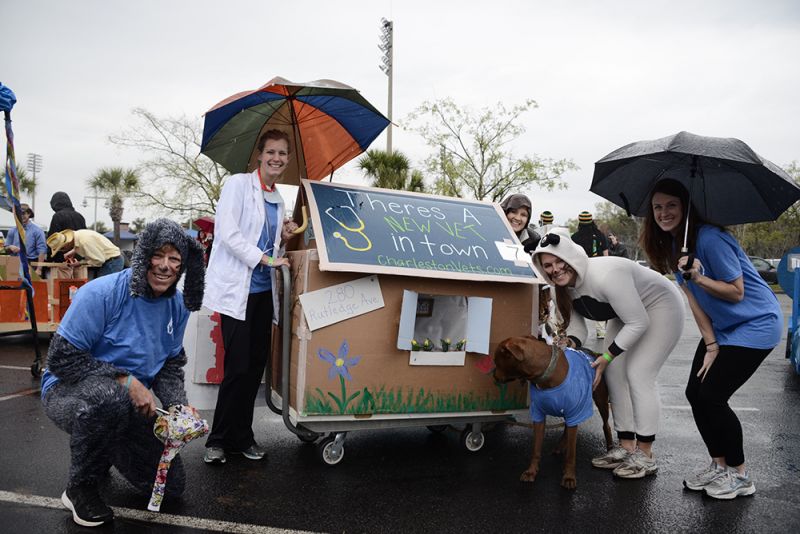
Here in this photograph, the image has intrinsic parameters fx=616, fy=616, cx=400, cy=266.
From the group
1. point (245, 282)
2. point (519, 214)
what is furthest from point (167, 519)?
point (519, 214)

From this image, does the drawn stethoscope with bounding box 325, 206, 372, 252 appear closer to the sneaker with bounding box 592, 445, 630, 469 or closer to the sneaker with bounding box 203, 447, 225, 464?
the sneaker with bounding box 203, 447, 225, 464

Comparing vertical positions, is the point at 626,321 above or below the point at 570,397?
above

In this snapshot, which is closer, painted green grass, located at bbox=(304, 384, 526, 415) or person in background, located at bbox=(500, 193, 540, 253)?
painted green grass, located at bbox=(304, 384, 526, 415)

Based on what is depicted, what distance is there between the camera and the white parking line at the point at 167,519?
→ 3.01m

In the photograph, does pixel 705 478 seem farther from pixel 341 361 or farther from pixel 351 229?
pixel 351 229

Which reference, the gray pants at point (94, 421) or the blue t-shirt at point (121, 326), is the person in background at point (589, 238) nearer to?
the blue t-shirt at point (121, 326)

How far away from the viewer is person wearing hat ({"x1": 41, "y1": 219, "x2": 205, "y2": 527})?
117 inches

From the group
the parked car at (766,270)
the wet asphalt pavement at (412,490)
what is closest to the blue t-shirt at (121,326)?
the wet asphalt pavement at (412,490)

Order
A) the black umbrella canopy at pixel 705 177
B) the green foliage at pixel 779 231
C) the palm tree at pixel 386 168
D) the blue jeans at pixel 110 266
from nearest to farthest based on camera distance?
the black umbrella canopy at pixel 705 177 < the blue jeans at pixel 110 266 < the palm tree at pixel 386 168 < the green foliage at pixel 779 231

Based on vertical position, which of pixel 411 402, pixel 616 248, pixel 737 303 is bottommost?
pixel 411 402

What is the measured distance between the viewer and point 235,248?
378cm

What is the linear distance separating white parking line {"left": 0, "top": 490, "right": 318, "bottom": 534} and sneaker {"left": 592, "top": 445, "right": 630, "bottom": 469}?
2.12 m

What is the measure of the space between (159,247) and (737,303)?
3194mm

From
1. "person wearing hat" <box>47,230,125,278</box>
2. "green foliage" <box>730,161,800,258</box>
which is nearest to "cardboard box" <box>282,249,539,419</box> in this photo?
"person wearing hat" <box>47,230,125,278</box>
